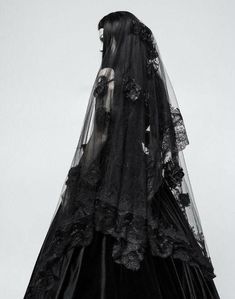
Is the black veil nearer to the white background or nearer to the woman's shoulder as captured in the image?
the woman's shoulder

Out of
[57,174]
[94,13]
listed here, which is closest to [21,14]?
[94,13]

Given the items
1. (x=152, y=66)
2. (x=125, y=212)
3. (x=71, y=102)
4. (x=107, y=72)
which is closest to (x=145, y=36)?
(x=152, y=66)

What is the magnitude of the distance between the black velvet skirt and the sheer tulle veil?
0.14 feet

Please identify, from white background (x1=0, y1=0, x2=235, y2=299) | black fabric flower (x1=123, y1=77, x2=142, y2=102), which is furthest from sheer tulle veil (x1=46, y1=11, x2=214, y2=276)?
white background (x1=0, y1=0, x2=235, y2=299)

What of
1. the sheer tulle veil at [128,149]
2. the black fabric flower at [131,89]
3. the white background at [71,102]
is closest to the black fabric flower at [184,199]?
the sheer tulle veil at [128,149]

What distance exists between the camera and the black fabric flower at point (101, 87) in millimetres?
1926

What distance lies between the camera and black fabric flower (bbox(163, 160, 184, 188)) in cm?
197

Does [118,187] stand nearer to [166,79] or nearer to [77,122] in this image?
[166,79]

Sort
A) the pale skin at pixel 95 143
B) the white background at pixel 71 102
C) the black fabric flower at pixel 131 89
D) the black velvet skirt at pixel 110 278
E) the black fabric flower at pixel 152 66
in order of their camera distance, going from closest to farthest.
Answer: the black velvet skirt at pixel 110 278
the pale skin at pixel 95 143
the black fabric flower at pixel 131 89
the black fabric flower at pixel 152 66
the white background at pixel 71 102

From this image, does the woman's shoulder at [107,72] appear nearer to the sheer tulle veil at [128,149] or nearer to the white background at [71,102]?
the sheer tulle veil at [128,149]

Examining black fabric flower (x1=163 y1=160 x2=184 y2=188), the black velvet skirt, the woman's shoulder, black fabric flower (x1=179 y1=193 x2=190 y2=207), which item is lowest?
the black velvet skirt

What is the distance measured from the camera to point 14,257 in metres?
2.95

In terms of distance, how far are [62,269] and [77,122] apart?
1.75m

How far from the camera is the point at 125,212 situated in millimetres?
1670
